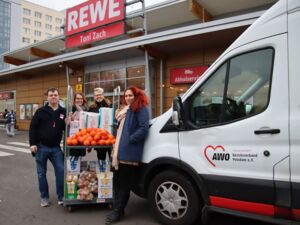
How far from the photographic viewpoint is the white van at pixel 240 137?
278cm

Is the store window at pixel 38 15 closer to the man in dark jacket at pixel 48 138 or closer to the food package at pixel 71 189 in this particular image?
the man in dark jacket at pixel 48 138

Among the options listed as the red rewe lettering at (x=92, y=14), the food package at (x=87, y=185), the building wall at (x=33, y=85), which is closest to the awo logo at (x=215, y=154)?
the food package at (x=87, y=185)

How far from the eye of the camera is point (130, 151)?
3.82 metres

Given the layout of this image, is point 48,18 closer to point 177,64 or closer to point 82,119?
point 177,64

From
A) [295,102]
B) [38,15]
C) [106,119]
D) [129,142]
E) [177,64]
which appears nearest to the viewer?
[295,102]

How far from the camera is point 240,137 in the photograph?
302cm

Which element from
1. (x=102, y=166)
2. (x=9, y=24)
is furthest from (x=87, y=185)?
(x=9, y=24)

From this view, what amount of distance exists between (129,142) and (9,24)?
81481 mm

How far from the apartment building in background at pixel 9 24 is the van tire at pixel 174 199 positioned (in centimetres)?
7909

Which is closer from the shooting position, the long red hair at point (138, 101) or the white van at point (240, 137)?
the white van at point (240, 137)

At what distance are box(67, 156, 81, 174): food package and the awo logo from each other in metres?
2.16

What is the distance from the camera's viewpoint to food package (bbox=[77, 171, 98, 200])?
4.33m

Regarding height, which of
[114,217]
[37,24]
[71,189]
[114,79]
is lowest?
[114,217]

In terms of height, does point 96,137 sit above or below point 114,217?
above
